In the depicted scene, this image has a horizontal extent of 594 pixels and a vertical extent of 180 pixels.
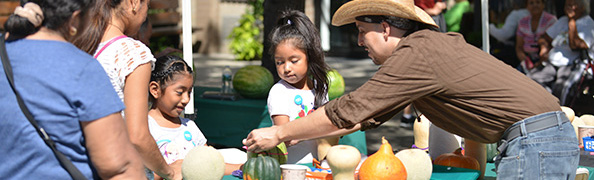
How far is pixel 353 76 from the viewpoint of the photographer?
12016 millimetres

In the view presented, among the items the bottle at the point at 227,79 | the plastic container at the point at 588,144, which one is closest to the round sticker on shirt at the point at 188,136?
the plastic container at the point at 588,144

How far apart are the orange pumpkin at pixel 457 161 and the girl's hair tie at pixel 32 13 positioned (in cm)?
214

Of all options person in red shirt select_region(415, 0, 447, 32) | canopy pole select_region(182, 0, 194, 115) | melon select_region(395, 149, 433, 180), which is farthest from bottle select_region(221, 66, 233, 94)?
melon select_region(395, 149, 433, 180)

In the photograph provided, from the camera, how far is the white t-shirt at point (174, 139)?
3.43m

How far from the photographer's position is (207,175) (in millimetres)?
2781

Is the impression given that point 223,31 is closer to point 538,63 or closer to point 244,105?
point 538,63

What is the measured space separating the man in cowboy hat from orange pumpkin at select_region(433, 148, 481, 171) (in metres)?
0.41

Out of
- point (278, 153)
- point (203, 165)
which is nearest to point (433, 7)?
point (278, 153)

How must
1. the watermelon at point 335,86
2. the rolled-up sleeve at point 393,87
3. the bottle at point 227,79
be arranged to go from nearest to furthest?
1. the rolled-up sleeve at point 393,87
2. the watermelon at point 335,86
3. the bottle at point 227,79

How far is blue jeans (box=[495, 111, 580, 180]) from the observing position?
265 cm

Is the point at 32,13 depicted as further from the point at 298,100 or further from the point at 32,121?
the point at 298,100

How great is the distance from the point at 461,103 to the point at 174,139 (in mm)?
1582

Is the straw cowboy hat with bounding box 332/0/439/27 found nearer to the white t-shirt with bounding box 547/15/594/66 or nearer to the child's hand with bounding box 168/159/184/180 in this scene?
the child's hand with bounding box 168/159/184/180

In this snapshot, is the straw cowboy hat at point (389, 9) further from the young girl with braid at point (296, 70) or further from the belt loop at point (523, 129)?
the young girl with braid at point (296, 70)
